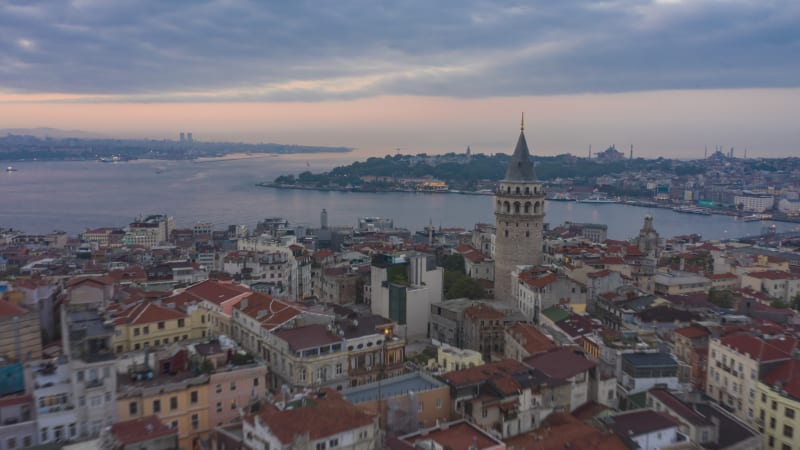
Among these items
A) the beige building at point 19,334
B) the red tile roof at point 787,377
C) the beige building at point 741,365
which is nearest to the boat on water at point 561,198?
the beige building at point 741,365

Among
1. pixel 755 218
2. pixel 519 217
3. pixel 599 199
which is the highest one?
pixel 519 217

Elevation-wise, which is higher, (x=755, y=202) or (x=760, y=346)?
(x=760, y=346)

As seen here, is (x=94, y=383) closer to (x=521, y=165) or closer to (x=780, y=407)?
(x=780, y=407)

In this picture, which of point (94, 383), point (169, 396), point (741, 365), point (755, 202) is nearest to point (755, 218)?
point (755, 202)

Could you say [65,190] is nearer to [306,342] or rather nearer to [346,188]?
[346,188]

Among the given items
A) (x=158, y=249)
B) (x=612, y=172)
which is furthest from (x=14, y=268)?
(x=612, y=172)
